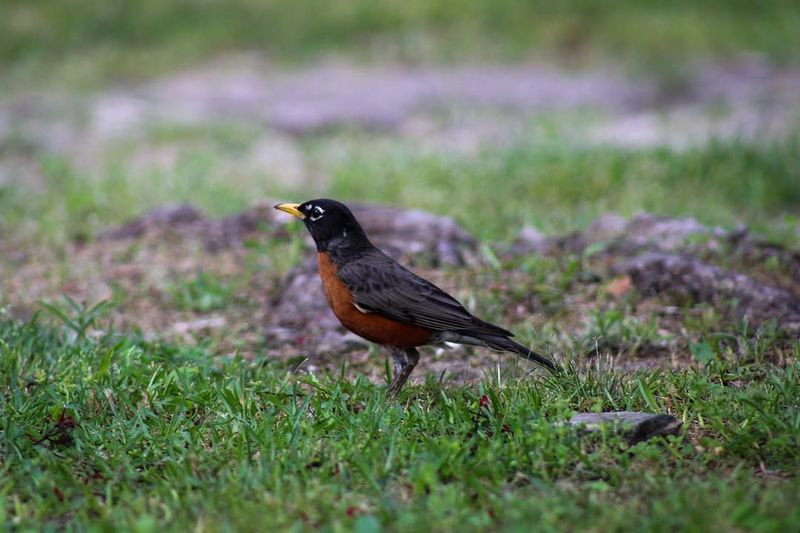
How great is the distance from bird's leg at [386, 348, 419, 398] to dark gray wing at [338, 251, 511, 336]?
0.20 metres

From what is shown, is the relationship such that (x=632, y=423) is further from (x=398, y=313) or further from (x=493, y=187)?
(x=493, y=187)

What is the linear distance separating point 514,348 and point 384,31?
42.8 ft

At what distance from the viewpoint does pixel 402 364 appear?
5.12 meters

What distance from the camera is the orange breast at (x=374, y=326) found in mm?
5039

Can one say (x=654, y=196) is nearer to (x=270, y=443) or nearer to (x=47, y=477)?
(x=270, y=443)

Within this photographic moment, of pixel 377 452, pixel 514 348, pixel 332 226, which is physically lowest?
pixel 377 452

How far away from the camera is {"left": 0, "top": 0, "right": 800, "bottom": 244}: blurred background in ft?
29.0

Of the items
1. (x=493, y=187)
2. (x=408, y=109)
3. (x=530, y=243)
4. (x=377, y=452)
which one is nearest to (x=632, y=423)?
(x=377, y=452)

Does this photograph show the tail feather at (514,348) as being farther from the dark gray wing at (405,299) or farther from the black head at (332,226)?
→ the black head at (332,226)

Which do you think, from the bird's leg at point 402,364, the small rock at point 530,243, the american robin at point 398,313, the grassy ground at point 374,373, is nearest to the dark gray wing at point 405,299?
the american robin at point 398,313

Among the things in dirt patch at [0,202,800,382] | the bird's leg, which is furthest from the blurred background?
the bird's leg

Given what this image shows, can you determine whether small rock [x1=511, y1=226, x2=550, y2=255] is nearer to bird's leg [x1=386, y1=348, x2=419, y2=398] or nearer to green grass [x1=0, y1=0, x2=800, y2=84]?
bird's leg [x1=386, y1=348, x2=419, y2=398]

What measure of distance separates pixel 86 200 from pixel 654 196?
489 centimetres

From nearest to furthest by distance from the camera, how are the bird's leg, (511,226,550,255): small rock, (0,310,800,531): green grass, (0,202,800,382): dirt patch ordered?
1. (0,310,800,531): green grass
2. the bird's leg
3. (0,202,800,382): dirt patch
4. (511,226,550,255): small rock
